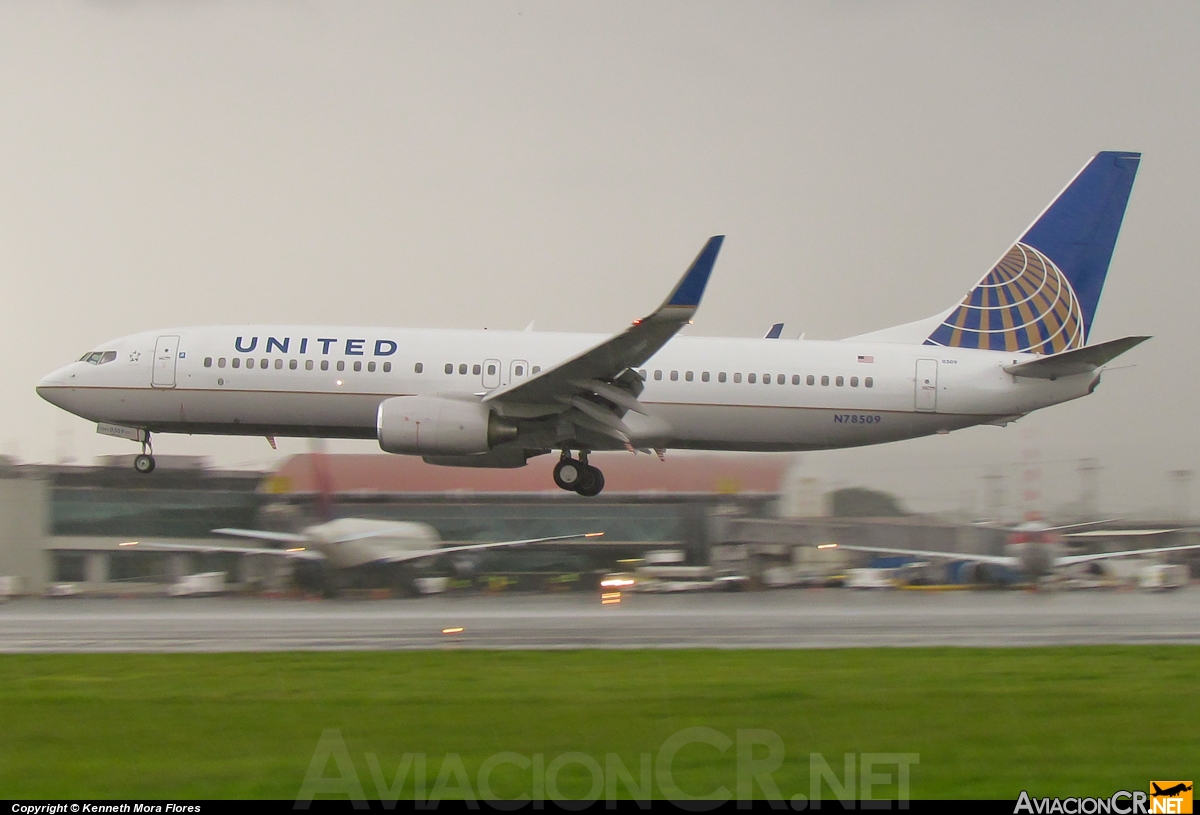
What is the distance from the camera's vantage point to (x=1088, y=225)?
91.4ft

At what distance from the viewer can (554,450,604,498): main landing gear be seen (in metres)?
25.8

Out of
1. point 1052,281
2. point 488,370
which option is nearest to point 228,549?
point 488,370

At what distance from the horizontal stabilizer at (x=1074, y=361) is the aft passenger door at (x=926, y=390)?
149 cm

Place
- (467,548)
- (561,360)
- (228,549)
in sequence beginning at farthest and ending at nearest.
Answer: (228,549)
(467,548)
(561,360)

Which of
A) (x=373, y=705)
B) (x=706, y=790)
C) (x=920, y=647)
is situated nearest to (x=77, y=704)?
(x=373, y=705)

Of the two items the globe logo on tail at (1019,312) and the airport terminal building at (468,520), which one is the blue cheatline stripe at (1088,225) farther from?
the airport terminal building at (468,520)

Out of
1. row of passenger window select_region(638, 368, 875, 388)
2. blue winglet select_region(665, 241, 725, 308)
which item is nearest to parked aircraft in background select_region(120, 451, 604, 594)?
row of passenger window select_region(638, 368, 875, 388)

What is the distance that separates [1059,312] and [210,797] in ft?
74.9

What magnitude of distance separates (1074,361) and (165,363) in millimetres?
18252

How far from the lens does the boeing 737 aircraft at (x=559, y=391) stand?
24.8 meters

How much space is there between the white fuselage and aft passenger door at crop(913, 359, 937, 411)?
→ 0.07ft

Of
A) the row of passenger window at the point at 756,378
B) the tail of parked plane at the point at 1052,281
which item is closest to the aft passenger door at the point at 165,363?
the row of passenger window at the point at 756,378

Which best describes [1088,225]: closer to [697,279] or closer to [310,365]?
[697,279]

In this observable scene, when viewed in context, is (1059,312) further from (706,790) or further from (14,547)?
(14,547)
